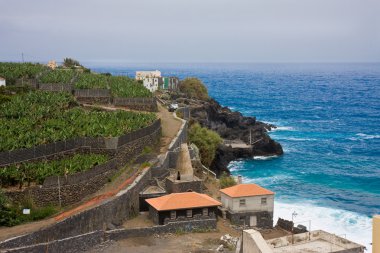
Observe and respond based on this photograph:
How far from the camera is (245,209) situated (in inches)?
1399

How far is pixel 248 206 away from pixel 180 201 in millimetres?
5595

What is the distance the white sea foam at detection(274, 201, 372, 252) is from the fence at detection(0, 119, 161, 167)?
47.4ft

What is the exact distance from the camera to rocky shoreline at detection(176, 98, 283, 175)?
7069 centimetres

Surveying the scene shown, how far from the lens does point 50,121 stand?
4103cm

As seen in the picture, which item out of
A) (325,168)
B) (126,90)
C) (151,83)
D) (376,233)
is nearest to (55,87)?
(126,90)

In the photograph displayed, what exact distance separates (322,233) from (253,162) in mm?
42060

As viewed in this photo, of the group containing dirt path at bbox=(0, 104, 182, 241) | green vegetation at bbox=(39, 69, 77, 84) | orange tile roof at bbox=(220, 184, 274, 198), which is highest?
green vegetation at bbox=(39, 69, 77, 84)

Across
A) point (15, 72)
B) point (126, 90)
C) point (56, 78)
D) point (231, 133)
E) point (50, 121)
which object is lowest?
point (231, 133)

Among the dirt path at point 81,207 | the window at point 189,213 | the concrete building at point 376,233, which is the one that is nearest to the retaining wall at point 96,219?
the dirt path at point 81,207

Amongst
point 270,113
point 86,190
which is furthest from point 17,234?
point 270,113

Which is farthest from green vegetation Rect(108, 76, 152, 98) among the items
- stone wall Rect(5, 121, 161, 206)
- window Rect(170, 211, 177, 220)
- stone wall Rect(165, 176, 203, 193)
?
window Rect(170, 211, 177, 220)

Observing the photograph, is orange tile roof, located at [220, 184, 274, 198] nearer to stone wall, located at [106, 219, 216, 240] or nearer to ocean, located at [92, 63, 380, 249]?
stone wall, located at [106, 219, 216, 240]

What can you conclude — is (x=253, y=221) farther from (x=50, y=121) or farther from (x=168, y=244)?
(x=50, y=121)

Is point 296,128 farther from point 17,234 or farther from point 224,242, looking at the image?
point 17,234
